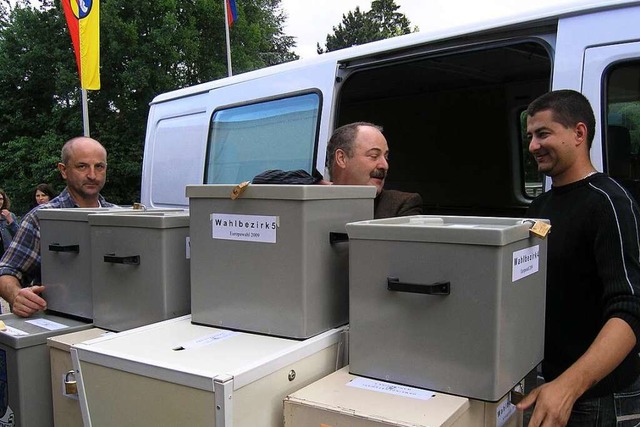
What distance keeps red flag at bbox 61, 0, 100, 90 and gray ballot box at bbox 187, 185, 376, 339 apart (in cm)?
735

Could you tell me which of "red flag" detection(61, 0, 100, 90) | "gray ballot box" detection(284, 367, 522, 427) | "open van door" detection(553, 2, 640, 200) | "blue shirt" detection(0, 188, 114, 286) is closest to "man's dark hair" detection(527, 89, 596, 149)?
"open van door" detection(553, 2, 640, 200)

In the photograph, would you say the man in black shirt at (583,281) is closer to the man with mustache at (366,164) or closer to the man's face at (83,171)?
the man with mustache at (366,164)

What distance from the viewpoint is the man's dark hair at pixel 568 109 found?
1647mm

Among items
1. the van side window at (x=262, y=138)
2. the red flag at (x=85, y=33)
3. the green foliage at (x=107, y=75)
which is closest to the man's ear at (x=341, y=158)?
the van side window at (x=262, y=138)

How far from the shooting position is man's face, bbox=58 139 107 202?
241 cm

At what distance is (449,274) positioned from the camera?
117cm

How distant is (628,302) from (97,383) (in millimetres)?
1333

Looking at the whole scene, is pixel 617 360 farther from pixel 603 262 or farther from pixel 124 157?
pixel 124 157

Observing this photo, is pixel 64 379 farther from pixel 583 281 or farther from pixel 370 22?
pixel 370 22

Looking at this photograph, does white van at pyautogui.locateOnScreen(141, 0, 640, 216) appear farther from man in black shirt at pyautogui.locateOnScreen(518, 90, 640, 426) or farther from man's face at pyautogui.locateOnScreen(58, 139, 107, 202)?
man's face at pyautogui.locateOnScreen(58, 139, 107, 202)

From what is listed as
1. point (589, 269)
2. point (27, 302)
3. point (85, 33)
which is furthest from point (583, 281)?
point (85, 33)

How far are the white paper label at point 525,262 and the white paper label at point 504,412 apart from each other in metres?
0.31

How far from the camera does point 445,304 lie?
118 cm

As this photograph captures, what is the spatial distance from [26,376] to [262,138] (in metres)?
2.23
